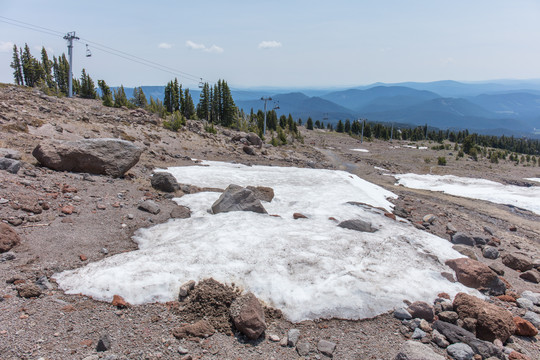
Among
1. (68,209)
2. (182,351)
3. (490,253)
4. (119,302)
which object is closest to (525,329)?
(490,253)

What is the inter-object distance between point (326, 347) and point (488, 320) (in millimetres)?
2747

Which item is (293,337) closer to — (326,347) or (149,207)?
(326,347)

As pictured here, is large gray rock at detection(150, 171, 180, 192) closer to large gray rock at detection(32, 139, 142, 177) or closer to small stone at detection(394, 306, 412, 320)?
large gray rock at detection(32, 139, 142, 177)

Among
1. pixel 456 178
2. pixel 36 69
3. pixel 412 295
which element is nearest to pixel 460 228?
pixel 412 295

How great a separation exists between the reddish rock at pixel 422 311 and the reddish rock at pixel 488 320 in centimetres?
55

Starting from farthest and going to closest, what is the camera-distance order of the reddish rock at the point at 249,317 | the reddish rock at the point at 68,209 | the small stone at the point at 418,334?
the reddish rock at the point at 68,209
the small stone at the point at 418,334
the reddish rock at the point at 249,317

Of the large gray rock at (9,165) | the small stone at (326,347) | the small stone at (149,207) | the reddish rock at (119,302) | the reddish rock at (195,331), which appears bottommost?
the small stone at (326,347)

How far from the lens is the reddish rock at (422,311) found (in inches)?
206

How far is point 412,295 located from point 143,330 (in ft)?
15.5

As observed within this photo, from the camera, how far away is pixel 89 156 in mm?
11086

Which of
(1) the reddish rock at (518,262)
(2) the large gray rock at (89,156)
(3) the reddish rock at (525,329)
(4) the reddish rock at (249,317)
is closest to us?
(4) the reddish rock at (249,317)

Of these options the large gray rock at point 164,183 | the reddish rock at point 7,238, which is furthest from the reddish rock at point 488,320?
the large gray rock at point 164,183

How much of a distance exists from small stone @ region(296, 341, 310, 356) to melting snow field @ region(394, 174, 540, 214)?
20928 mm

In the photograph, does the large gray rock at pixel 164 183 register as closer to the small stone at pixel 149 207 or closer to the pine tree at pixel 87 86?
the small stone at pixel 149 207
